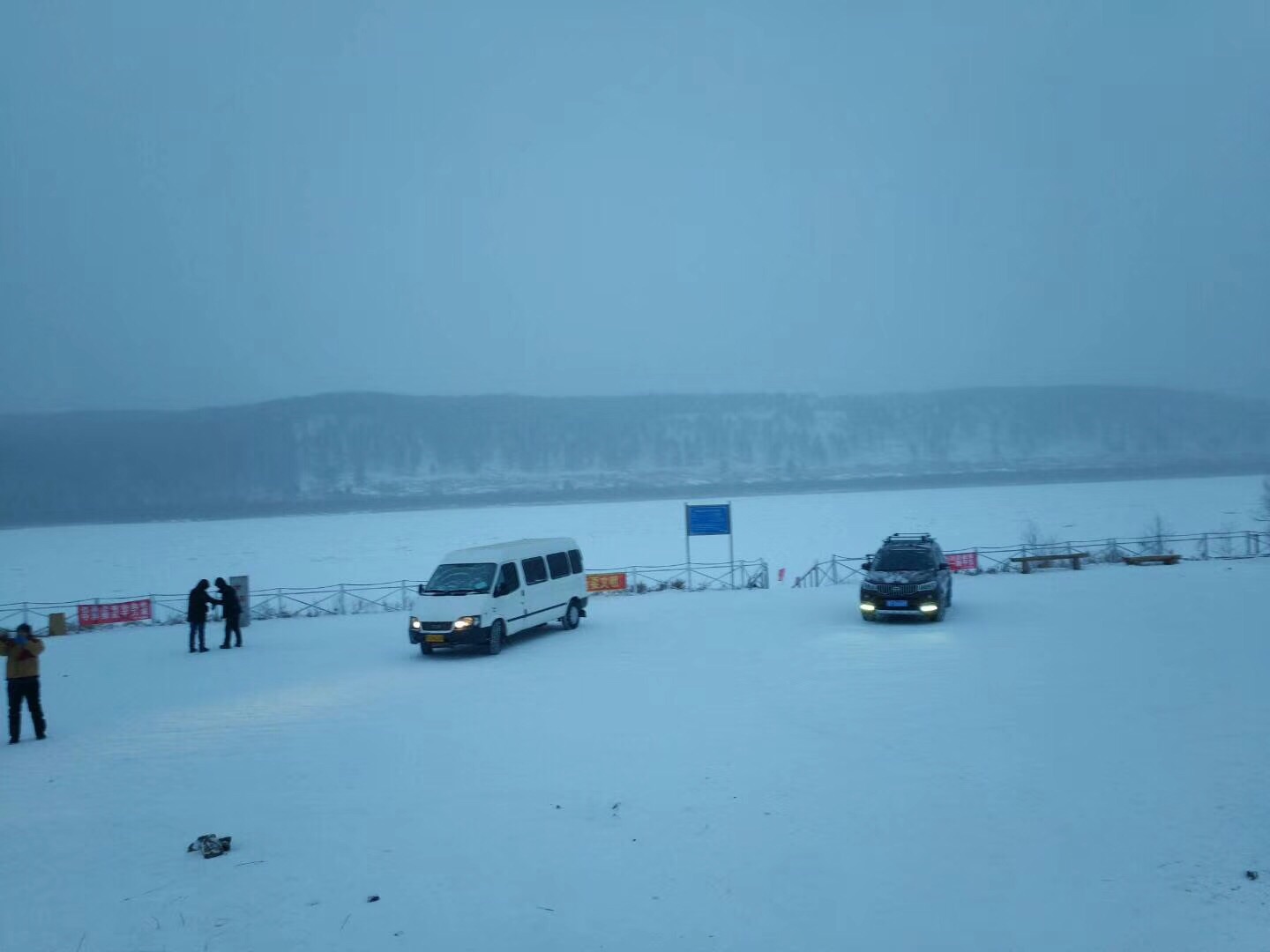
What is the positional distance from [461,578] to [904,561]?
33.5 ft

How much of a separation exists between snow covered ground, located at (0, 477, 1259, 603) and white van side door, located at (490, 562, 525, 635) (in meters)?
22.4

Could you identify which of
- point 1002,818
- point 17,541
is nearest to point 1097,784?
point 1002,818

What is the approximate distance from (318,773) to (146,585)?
45953mm

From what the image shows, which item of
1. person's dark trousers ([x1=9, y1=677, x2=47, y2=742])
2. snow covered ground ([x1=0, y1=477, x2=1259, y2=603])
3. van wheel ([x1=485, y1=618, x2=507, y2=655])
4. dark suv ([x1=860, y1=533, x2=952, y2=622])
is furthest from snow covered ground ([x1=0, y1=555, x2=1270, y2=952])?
snow covered ground ([x1=0, y1=477, x2=1259, y2=603])

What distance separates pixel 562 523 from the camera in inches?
3546

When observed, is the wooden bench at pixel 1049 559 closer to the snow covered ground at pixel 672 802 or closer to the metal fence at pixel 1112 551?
the metal fence at pixel 1112 551

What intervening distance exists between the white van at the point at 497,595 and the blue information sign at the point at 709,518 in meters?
9.55

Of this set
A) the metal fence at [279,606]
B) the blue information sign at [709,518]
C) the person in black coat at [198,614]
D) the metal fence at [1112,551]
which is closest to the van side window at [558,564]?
the person in black coat at [198,614]

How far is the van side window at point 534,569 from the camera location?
20672 mm

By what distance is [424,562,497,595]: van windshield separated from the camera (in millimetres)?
19531

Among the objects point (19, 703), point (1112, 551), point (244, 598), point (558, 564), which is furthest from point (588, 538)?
point (19, 703)

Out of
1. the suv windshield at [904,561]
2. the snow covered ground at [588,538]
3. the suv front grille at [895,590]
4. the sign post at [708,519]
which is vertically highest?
the sign post at [708,519]

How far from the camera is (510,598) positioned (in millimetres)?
19703

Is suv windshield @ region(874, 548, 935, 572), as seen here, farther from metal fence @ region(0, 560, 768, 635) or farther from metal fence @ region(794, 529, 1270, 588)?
metal fence @ region(0, 560, 768, 635)
